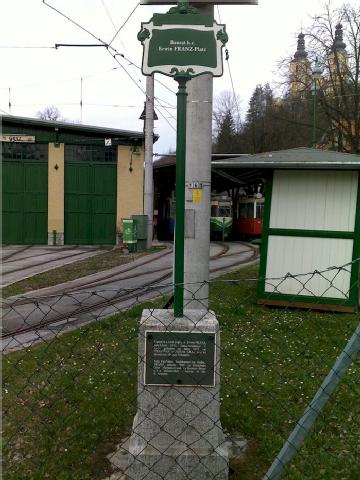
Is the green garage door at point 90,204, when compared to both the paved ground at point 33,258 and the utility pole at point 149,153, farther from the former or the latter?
the utility pole at point 149,153

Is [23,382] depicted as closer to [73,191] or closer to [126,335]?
[126,335]

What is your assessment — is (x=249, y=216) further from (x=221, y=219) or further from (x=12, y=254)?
(x=12, y=254)

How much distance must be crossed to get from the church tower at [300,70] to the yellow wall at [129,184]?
11.9 m

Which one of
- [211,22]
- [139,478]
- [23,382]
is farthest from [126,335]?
[211,22]

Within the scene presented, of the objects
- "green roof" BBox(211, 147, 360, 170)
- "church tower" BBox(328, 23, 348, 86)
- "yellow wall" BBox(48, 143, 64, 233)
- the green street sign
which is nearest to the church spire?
"church tower" BBox(328, 23, 348, 86)

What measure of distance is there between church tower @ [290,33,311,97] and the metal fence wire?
24.0 m

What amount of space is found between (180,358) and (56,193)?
20342 mm

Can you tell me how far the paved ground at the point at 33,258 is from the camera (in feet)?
43.3

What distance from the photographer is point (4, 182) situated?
22.6m

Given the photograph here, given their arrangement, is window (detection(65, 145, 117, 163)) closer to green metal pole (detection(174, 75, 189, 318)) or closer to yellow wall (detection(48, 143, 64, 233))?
yellow wall (detection(48, 143, 64, 233))

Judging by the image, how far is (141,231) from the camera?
1903cm

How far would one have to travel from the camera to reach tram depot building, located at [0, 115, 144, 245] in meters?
22.4

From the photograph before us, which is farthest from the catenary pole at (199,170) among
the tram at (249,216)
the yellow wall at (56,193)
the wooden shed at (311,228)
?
the tram at (249,216)

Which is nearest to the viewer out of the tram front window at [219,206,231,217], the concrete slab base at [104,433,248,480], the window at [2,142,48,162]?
the concrete slab base at [104,433,248,480]
